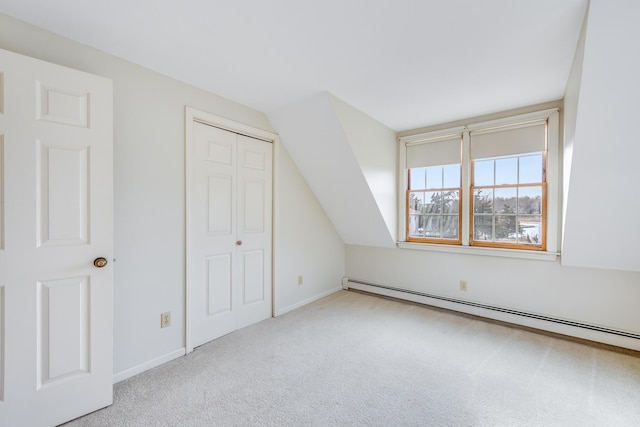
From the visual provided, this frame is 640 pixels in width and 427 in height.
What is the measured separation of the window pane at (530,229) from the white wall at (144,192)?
11.0 ft

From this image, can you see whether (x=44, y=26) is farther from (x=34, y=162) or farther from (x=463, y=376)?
(x=463, y=376)

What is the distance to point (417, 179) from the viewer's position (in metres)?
3.74

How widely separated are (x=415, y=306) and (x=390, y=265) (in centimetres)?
63

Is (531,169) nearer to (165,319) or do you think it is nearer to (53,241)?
(165,319)

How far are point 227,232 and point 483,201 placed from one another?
9.50 feet

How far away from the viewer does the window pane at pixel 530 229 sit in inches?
115

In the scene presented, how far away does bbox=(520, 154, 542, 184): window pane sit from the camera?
9.52ft

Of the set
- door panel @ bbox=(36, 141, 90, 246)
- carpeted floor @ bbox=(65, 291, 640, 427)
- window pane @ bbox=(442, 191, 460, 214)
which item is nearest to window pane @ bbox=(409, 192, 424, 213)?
window pane @ bbox=(442, 191, 460, 214)

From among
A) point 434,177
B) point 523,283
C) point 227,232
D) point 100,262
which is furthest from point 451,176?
point 100,262

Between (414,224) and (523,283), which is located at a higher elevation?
(414,224)

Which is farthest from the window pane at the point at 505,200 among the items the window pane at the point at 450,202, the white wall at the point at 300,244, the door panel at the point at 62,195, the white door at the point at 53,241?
the door panel at the point at 62,195

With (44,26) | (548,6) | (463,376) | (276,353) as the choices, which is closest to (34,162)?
(44,26)

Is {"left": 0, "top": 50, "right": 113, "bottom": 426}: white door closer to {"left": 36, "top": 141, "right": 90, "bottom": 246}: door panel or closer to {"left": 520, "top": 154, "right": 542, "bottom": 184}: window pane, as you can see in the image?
{"left": 36, "top": 141, "right": 90, "bottom": 246}: door panel

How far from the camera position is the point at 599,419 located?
1622 millimetres
